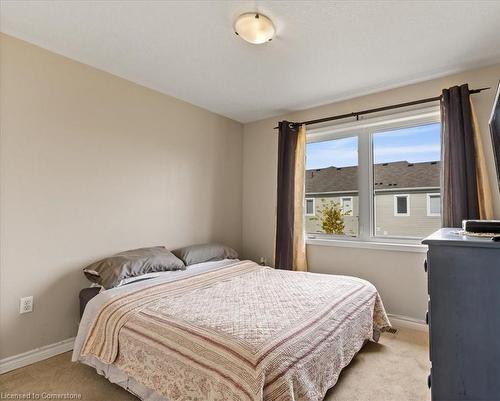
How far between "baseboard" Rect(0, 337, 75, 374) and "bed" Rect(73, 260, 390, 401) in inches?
19.9

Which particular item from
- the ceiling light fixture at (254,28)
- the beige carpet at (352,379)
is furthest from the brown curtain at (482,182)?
the ceiling light fixture at (254,28)

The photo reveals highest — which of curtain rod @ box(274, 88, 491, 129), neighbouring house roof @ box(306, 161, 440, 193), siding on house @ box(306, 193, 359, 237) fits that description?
curtain rod @ box(274, 88, 491, 129)

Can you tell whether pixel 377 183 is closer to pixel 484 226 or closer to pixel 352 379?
pixel 484 226

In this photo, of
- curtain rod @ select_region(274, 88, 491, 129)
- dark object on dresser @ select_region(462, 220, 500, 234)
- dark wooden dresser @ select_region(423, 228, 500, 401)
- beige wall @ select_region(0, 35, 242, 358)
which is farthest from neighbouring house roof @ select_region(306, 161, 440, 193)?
dark wooden dresser @ select_region(423, 228, 500, 401)

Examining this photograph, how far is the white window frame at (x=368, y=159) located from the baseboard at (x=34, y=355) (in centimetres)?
263

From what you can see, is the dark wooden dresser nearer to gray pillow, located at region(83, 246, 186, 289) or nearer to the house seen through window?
the house seen through window

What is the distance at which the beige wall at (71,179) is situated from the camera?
6.93 ft

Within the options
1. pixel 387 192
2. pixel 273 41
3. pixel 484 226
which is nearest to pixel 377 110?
pixel 387 192

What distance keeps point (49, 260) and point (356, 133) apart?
3.30 meters

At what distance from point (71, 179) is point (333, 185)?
2760 millimetres

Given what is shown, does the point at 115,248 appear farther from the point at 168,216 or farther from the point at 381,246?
the point at 381,246

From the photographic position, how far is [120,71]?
2.68 m

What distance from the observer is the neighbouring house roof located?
9.52 ft

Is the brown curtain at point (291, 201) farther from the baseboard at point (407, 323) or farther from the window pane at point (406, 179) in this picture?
the baseboard at point (407, 323)
